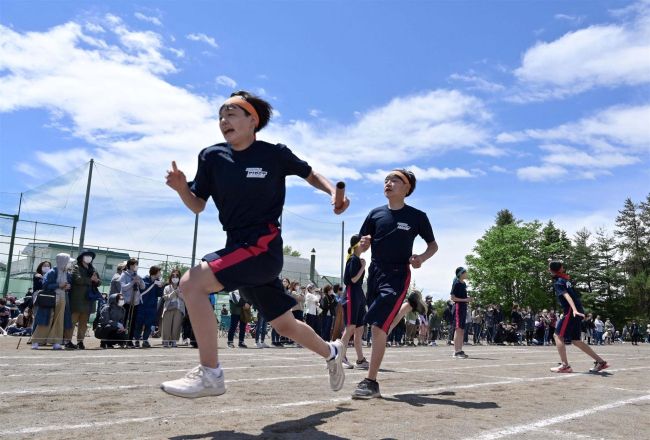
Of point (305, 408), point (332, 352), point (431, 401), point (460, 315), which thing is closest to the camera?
point (305, 408)

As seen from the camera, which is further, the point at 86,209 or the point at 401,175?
the point at 86,209

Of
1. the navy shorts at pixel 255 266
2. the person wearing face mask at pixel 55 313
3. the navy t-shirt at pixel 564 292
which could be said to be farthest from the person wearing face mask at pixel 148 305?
the navy shorts at pixel 255 266

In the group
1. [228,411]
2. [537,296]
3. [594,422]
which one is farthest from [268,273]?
[537,296]

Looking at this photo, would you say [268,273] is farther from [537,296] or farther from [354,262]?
[537,296]

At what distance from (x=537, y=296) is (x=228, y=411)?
73991 mm

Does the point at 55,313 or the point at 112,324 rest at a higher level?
the point at 55,313

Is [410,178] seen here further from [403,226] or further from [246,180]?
[246,180]

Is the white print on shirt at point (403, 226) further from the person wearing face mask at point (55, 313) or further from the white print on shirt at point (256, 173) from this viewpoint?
the person wearing face mask at point (55, 313)

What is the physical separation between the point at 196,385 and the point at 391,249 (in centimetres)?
289

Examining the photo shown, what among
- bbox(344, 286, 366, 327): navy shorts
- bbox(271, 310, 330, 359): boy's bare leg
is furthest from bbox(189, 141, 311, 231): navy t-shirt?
bbox(344, 286, 366, 327): navy shorts

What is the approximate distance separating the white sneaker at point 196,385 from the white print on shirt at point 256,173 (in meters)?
1.29

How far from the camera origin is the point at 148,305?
551 inches

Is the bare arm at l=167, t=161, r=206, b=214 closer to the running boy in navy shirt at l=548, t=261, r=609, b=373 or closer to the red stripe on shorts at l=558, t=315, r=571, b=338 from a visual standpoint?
the running boy in navy shirt at l=548, t=261, r=609, b=373

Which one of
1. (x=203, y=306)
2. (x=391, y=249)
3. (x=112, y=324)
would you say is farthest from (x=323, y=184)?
(x=112, y=324)
